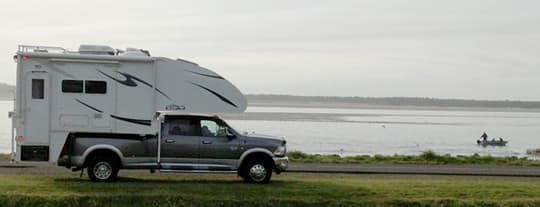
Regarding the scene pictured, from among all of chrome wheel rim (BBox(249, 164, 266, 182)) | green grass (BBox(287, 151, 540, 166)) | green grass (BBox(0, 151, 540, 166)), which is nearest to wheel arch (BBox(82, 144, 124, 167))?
chrome wheel rim (BBox(249, 164, 266, 182))

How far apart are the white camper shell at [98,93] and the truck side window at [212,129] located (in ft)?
1.96

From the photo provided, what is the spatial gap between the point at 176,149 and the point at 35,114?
2.97m

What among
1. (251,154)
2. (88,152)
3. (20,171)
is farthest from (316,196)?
(20,171)

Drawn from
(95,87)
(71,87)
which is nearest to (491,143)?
(95,87)

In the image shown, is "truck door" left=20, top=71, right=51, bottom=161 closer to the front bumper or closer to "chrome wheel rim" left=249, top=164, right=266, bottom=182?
"chrome wheel rim" left=249, top=164, right=266, bottom=182

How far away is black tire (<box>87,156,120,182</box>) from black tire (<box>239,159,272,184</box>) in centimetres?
275

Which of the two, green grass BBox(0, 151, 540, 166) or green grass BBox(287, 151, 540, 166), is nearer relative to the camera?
green grass BBox(0, 151, 540, 166)

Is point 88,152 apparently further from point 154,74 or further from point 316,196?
point 316,196

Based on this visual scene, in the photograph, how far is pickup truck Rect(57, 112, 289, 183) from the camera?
1648 cm

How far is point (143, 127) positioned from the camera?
16.5m

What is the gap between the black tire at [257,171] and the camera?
55.7ft

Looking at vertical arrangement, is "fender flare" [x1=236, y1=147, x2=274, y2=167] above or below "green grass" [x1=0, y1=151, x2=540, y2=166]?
above

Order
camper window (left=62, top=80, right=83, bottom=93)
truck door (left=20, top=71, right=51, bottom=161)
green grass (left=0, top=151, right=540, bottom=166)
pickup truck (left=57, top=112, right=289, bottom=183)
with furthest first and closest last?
green grass (left=0, top=151, right=540, bottom=166)
pickup truck (left=57, top=112, right=289, bottom=183)
camper window (left=62, top=80, right=83, bottom=93)
truck door (left=20, top=71, right=51, bottom=161)

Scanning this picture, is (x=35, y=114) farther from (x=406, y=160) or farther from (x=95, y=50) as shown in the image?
(x=406, y=160)
